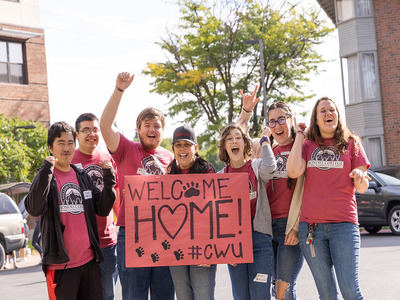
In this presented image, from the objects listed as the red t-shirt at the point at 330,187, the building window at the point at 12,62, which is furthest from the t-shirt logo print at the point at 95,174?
the building window at the point at 12,62

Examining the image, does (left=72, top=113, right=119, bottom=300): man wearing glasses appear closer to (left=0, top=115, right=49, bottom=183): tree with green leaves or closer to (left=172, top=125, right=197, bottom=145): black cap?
(left=172, top=125, right=197, bottom=145): black cap

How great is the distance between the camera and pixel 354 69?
26500 mm

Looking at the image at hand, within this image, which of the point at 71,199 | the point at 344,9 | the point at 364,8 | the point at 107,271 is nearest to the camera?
the point at 71,199

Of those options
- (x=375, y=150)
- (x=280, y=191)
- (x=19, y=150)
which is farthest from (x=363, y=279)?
(x=19, y=150)

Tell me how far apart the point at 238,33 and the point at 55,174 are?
26.0 m

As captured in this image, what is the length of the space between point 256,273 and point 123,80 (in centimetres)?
209

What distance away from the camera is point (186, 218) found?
5672 millimetres

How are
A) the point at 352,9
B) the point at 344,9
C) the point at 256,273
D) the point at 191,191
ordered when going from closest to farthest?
the point at 256,273 < the point at 191,191 < the point at 352,9 < the point at 344,9

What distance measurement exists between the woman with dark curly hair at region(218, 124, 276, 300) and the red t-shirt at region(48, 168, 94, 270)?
139 centimetres

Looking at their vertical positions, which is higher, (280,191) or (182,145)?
(182,145)

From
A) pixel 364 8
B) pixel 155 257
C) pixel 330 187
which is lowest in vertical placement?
pixel 155 257

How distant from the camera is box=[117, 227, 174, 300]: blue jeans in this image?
5602mm

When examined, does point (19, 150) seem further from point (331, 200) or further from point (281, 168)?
point (331, 200)

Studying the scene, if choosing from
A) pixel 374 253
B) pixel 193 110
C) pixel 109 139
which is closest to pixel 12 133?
pixel 193 110
